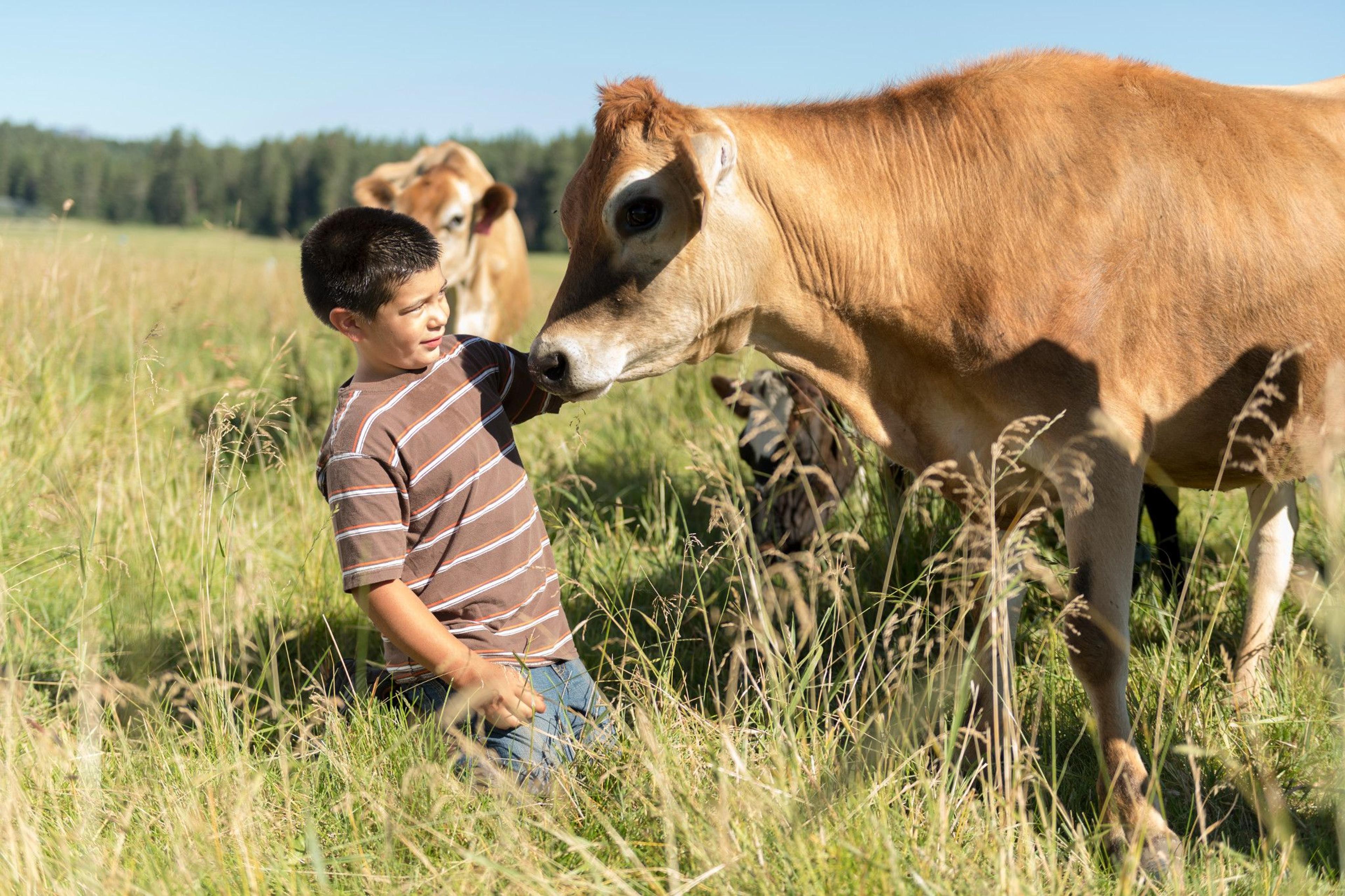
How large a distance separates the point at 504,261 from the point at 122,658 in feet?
17.9

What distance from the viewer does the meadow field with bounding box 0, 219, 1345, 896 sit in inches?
80.4

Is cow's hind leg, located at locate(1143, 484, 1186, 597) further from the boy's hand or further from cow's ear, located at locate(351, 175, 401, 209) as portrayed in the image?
cow's ear, located at locate(351, 175, 401, 209)

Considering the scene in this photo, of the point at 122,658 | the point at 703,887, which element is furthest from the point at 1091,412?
the point at 122,658

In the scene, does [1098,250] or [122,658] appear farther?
[122,658]

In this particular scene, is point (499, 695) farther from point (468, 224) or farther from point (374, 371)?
point (468, 224)

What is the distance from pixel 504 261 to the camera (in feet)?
27.5

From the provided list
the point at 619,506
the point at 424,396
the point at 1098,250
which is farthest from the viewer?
the point at 619,506

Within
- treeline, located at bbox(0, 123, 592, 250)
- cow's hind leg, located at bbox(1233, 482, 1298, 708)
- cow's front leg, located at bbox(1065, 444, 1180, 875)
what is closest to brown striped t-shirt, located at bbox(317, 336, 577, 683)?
cow's front leg, located at bbox(1065, 444, 1180, 875)

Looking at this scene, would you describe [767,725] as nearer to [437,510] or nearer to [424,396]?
[437,510]

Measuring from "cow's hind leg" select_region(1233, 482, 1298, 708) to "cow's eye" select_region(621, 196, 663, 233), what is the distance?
2.20m

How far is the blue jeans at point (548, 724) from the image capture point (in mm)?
2535

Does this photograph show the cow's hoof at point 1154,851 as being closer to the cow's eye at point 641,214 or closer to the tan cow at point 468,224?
the cow's eye at point 641,214

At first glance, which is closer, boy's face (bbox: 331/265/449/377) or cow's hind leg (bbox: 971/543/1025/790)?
cow's hind leg (bbox: 971/543/1025/790)

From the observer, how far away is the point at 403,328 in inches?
101
